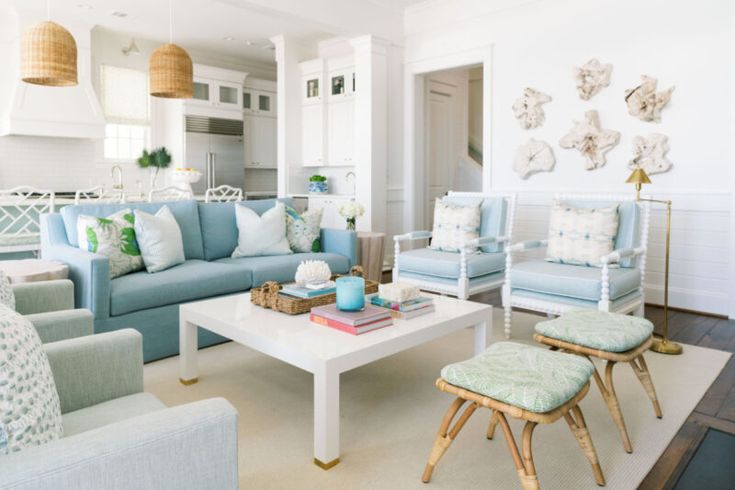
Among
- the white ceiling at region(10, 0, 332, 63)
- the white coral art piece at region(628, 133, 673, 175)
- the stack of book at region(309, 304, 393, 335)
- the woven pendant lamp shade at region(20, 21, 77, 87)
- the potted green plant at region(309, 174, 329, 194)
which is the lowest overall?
the stack of book at region(309, 304, 393, 335)

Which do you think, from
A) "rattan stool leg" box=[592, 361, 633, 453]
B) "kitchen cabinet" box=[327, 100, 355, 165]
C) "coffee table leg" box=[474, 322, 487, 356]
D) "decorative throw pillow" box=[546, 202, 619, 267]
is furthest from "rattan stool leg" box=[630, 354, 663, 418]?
"kitchen cabinet" box=[327, 100, 355, 165]

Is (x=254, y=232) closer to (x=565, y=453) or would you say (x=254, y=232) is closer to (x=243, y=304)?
(x=243, y=304)

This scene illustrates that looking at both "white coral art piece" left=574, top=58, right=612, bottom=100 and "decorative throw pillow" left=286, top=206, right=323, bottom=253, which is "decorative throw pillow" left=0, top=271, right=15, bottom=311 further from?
"white coral art piece" left=574, top=58, right=612, bottom=100

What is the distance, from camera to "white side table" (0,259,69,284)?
9.28 ft

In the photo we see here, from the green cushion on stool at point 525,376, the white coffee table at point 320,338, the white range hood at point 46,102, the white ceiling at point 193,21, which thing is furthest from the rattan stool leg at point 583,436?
the white range hood at point 46,102

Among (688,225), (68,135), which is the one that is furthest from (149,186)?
(688,225)

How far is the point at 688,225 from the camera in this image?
450 centimetres

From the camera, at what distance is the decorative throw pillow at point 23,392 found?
3.21 feet

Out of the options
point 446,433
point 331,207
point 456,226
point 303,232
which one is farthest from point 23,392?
point 331,207

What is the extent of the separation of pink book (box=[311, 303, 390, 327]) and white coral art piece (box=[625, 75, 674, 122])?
3310 millimetres

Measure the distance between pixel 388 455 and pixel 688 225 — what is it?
142 inches

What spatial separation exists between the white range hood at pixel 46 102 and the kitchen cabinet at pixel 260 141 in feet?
7.14

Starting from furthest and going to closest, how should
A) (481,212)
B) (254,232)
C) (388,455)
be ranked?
(481,212)
(254,232)
(388,455)

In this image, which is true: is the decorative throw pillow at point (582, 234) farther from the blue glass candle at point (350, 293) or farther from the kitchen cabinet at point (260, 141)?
the kitchen cabinet at point (260, 141)
